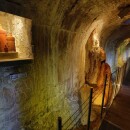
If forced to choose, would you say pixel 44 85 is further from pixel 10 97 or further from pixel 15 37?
pixel 15 37

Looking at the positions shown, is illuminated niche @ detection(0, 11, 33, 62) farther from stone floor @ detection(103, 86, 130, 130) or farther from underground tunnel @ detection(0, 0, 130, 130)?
stone floor @ detection(103, 86, 130, 130)

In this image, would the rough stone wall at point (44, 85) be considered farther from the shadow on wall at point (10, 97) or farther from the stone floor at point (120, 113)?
the stone floor at point (120, 113)

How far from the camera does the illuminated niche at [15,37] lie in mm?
1967

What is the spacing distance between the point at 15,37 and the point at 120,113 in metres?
3.03

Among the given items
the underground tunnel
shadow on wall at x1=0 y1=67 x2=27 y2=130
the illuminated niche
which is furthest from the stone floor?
the illuminated niche

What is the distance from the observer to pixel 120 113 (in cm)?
371

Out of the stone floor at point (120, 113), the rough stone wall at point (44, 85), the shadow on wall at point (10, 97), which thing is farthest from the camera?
the stone floor at point (120, 113)

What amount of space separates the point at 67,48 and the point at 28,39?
1.36 metres

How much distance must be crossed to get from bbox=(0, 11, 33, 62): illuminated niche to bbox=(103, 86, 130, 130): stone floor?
238 cm

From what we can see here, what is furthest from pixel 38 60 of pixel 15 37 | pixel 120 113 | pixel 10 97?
pixel 120 113

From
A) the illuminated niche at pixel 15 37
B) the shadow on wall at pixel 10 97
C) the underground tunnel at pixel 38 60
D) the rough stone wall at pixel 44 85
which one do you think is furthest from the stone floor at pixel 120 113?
the illuminated niche at pixel 15 37

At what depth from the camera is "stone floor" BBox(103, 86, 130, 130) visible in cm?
327

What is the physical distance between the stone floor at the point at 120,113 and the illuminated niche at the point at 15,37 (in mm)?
2381

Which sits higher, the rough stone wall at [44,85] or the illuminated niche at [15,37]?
the illuminated niche at [15,37]
